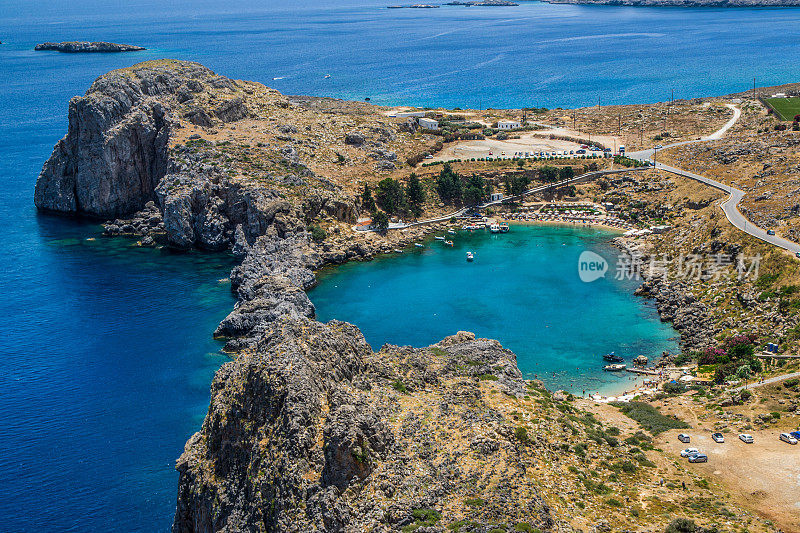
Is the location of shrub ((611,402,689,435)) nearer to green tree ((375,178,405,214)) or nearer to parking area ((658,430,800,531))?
parking area ((658,430,800,531))

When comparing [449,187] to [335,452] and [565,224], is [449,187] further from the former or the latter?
[335,452]

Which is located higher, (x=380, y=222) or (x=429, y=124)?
(x=429, y=124)

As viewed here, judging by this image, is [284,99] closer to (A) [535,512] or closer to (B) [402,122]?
(B) [402,122]

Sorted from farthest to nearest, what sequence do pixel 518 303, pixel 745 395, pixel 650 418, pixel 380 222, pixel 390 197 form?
1. pixel 390 197
2. pixel 380 222
3. pixel 518 303
4. pixel 745 395
5. pixel 650 418

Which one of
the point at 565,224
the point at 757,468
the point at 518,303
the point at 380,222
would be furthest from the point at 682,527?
the point at 565,224

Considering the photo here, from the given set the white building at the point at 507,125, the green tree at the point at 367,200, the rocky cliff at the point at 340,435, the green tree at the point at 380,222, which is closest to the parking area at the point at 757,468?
the rocky cliff at the point at 340,435

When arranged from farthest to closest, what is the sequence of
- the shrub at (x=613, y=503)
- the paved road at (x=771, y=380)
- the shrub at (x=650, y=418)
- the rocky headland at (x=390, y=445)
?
the paved road at (x=771, y=380), the shrub at (x=650, y=418), the shrub at (x=613, y=503), the rocky headland at (x=390, y=445)

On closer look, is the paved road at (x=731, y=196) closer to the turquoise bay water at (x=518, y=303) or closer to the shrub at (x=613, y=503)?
the turquoise bay water at (x=518, y=303)
